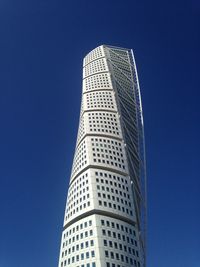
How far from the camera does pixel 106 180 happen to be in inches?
3110

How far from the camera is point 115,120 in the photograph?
310 ft

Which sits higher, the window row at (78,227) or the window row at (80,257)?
the window row at (78,227)

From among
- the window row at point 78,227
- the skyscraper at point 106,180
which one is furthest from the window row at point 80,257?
the window row at point 78,227

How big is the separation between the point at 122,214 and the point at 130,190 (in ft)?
24.5

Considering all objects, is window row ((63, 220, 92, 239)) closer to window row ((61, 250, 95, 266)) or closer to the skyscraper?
the skyscraper

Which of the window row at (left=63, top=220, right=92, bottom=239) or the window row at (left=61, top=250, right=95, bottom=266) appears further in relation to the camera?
the window row at (left=63, top=220, right=92, bottom=239)

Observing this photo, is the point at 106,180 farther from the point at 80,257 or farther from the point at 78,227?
the point at 80,257

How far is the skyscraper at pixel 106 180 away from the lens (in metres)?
68.1

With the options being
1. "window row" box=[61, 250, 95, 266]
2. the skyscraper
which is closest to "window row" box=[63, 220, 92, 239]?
the skyscraper

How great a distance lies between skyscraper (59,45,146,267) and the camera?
68.1m

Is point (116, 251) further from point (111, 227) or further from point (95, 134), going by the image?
point (95, 134)

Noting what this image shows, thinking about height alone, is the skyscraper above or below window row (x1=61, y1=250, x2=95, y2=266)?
above

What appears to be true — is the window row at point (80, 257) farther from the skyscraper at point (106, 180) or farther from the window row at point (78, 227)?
the window row at point (78, 227)

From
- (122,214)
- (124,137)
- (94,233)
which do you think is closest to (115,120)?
(124,137)
